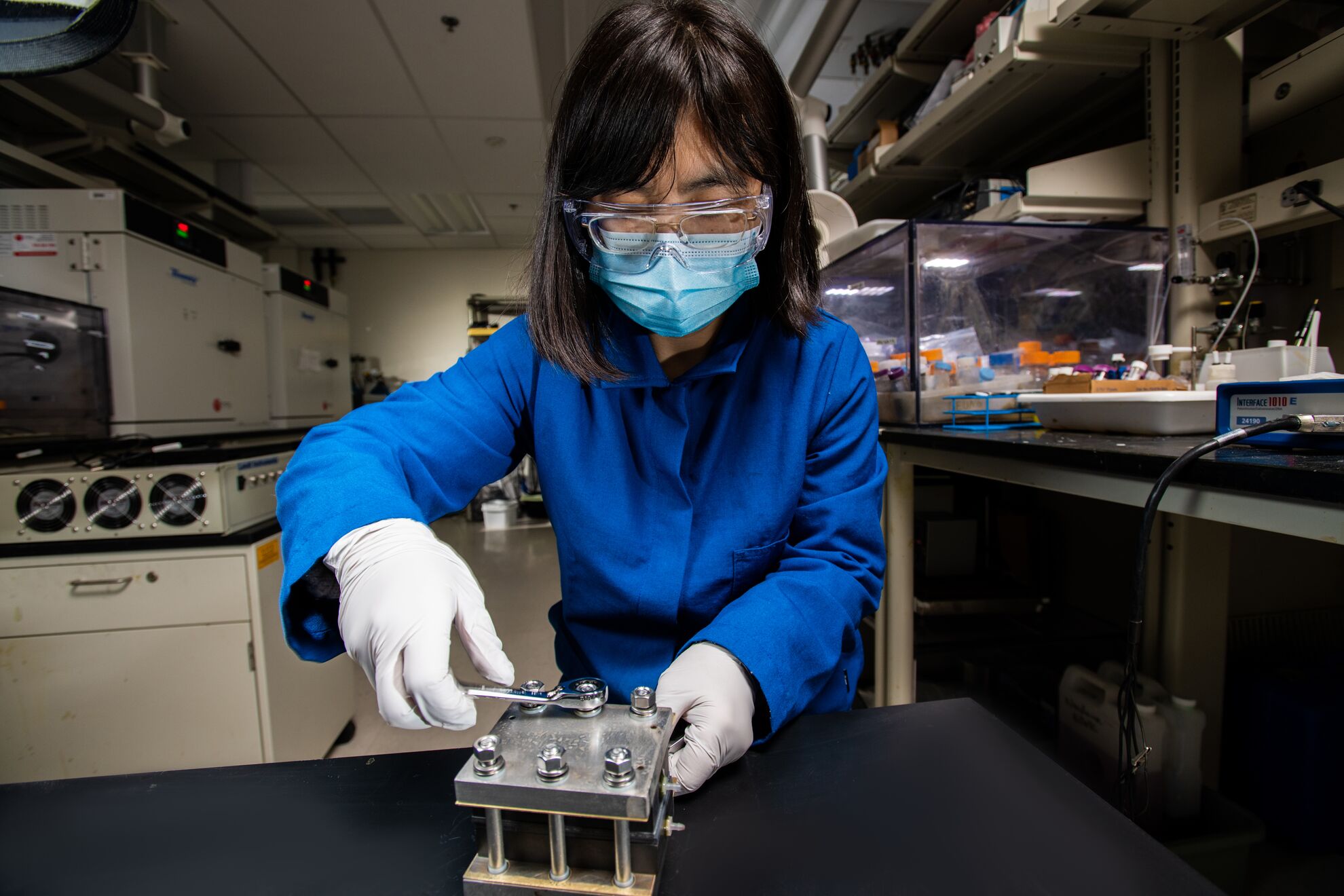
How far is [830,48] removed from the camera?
2.21 meters

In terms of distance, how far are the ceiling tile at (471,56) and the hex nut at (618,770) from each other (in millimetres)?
2998

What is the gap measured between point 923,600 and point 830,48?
1.98 meters

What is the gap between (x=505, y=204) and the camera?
4.84 m

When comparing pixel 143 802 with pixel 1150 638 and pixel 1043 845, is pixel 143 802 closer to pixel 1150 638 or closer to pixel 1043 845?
pixel 1043 845

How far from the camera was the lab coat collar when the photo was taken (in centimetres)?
78

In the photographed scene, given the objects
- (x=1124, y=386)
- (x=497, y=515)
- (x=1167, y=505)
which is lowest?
(x=497, y=515)

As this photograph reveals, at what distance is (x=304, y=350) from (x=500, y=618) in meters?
1.71

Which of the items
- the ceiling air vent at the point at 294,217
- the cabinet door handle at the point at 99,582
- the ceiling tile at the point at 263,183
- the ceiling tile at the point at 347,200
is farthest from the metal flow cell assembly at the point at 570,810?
the ceiling air vent at the point at 294,217

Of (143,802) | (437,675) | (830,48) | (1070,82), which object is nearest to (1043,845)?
(437,675)

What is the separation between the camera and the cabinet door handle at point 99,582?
141 cm

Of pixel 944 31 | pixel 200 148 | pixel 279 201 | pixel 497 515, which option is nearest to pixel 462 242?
pixel 279 201

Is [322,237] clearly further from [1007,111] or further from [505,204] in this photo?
[1007,111]

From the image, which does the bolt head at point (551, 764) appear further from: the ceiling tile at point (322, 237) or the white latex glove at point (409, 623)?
the ceiling tile at point (322, 237)

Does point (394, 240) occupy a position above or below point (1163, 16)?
above
